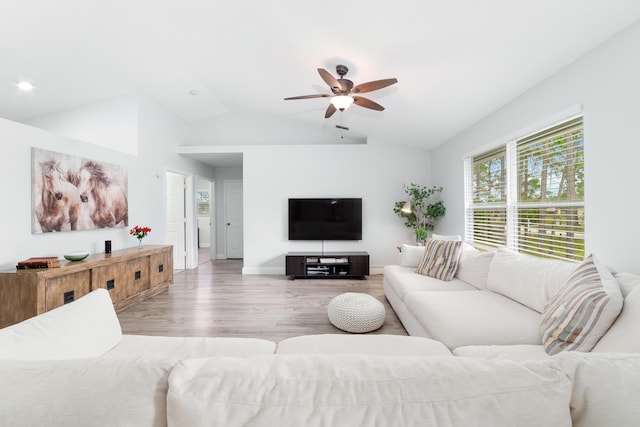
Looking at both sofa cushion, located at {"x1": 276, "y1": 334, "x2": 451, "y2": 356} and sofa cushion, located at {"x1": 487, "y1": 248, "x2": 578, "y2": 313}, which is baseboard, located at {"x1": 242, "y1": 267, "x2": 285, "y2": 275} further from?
sofa cushion, located at {"x1": 276, "y1": 334, "x2": 451, "y2": 356}

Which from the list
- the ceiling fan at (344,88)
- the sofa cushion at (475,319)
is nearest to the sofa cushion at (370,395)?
the sofa cushion at (475,319)

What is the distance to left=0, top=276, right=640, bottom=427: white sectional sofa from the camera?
22.6 inches

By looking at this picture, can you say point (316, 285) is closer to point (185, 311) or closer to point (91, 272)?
point (185, 311)

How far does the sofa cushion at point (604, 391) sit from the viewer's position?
604 mm

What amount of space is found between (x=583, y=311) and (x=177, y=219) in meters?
5.88

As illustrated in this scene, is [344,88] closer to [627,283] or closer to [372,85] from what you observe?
[372,85]

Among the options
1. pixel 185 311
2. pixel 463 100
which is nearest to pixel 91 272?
pixel 185 311

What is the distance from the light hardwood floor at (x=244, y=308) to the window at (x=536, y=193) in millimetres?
1558

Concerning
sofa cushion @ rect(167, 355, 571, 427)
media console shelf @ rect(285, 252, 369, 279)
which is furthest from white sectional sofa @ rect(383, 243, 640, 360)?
media console shelf @ rect(285, 252, 369, 279)

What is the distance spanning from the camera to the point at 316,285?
4.43 meters

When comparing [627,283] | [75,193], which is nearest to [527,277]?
[627,283]

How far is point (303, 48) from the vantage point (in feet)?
9.35

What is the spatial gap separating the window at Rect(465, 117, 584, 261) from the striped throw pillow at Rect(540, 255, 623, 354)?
0.86 metres

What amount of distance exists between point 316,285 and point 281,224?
141 centimetres
